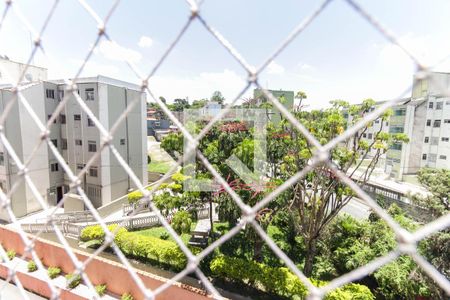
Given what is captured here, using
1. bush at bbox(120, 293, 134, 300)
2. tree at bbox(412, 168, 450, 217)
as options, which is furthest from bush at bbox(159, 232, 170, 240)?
tree at bbox(412, 168, 450, 217)

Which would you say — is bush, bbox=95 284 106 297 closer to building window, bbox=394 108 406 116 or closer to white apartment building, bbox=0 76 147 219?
white apartment building, bbox=0 76 147 219

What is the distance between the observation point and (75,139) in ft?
32.2

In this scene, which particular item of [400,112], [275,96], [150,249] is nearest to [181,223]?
[150,249]

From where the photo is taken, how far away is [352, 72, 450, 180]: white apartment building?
1376 centimetres

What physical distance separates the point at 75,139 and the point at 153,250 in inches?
→ 264

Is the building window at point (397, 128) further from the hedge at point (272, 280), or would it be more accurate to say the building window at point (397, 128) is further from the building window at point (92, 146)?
the building window at point (92, 146)

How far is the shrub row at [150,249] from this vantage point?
5168 millimetres

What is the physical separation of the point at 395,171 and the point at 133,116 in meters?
14.9

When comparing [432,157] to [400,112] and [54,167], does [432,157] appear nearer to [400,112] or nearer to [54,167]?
[400,112]

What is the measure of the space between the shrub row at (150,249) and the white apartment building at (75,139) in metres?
3.79

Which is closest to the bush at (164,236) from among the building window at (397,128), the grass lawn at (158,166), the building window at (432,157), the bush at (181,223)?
the bush at (181,223)

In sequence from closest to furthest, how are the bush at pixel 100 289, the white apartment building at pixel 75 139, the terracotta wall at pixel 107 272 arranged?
the terracotta wall at pixel 107 272 → the bush at pixel 100 289 → the white apartment building at pixel 75 139

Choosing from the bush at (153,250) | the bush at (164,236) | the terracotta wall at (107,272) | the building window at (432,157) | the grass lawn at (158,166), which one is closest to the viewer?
the terracotta wall at (107,272)

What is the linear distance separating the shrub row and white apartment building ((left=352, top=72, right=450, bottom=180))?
12.2 m
